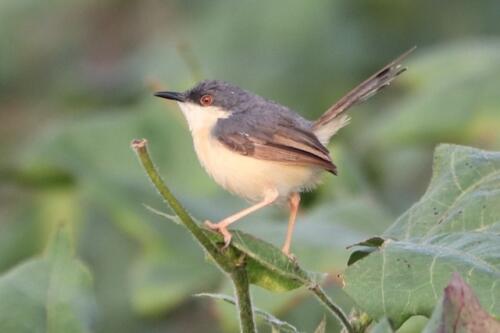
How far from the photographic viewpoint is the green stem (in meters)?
2.09

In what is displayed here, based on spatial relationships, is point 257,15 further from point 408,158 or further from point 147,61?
point 408,158

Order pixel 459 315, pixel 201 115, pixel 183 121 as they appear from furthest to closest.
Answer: pixel 183 121 < pixel 201 115 < pixel 459 315

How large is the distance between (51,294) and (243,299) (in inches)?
27.6

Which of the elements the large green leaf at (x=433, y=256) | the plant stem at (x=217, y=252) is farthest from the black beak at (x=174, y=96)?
the plant stem at (x=217, y=252)

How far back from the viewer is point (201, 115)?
14.2 feet

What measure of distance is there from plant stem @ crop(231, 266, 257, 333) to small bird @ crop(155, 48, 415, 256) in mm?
1192

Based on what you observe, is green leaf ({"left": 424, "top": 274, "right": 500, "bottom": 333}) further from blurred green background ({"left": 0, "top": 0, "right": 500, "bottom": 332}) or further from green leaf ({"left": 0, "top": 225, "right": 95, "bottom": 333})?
blurred green background ({"left": 0, "top": 0, "right": 500, "bottom": 332})

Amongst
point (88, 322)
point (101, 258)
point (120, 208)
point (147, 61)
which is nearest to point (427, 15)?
point (147, 61)

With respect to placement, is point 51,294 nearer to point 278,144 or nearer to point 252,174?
point 252,174

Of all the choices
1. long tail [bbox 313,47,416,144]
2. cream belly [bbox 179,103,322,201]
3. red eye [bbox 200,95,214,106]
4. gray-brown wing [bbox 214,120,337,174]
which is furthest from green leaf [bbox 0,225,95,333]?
red eye [bbox 200,95,214,106]

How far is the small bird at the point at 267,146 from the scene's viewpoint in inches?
149

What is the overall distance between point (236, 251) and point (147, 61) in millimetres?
7181

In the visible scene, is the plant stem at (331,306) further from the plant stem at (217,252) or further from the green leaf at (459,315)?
the green leaf at (459,315)

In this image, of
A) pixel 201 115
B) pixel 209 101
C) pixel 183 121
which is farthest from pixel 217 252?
pixel 183 121
